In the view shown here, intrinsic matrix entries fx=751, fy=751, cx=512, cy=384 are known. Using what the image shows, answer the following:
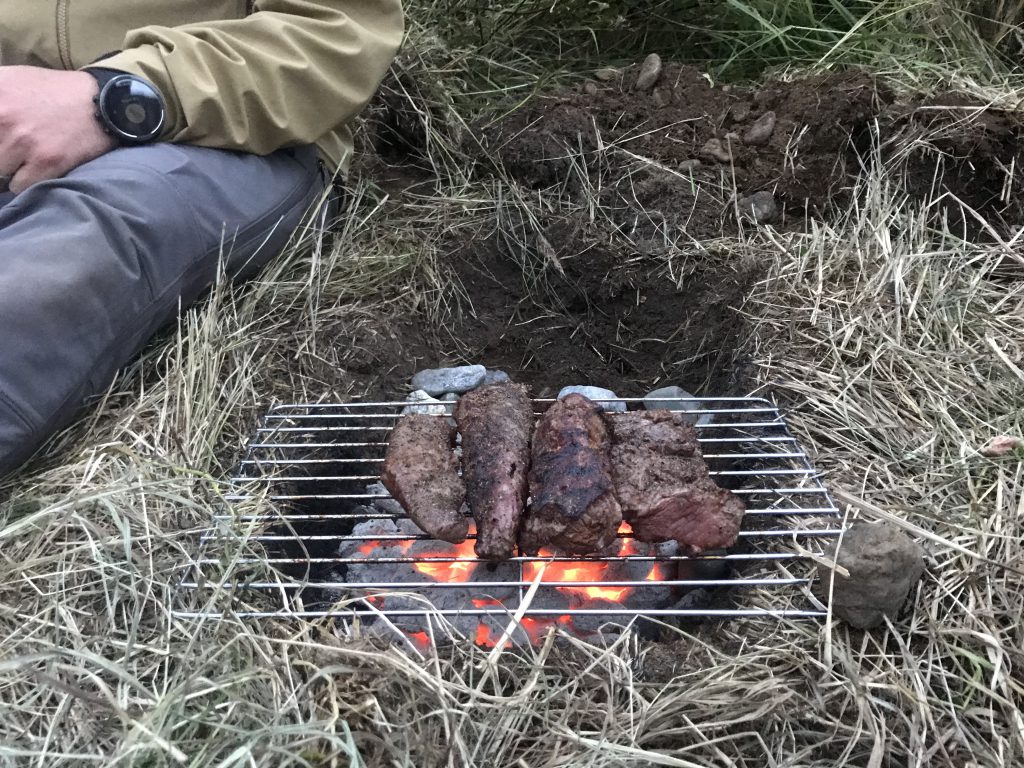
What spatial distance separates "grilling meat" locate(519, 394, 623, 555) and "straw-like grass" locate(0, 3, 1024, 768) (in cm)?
29

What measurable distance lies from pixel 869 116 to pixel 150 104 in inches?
117

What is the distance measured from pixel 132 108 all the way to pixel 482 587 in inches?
80.0

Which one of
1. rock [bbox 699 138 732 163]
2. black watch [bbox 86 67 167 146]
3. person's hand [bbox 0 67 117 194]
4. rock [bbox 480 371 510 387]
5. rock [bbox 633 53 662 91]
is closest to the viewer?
person's hand [bbox 0 67 117 194]

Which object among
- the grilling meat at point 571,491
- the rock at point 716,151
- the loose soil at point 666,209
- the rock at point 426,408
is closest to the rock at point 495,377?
the loose soil at point 666,209

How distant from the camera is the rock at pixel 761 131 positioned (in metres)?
3.44

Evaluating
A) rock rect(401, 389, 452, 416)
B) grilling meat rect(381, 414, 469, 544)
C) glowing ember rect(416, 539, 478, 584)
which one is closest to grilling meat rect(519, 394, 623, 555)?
grilling meat rect(381, 414, 469, 544)

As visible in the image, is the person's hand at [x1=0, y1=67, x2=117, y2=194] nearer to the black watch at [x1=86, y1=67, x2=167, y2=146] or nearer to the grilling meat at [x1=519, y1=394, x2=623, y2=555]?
the black watch at [x1=86, y1=67, x2=167, y2=146]

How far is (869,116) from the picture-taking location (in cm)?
336

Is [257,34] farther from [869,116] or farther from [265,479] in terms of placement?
[869,116]

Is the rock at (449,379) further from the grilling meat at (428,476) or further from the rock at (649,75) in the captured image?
the rock at (649,75)

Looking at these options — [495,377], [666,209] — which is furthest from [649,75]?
[495,377]

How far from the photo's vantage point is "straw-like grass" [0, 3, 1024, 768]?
1.57 metres

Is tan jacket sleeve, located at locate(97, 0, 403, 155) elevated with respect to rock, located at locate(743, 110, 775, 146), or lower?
elevated

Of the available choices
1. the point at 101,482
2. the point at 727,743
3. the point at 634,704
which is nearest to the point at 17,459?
the point at 101,482
